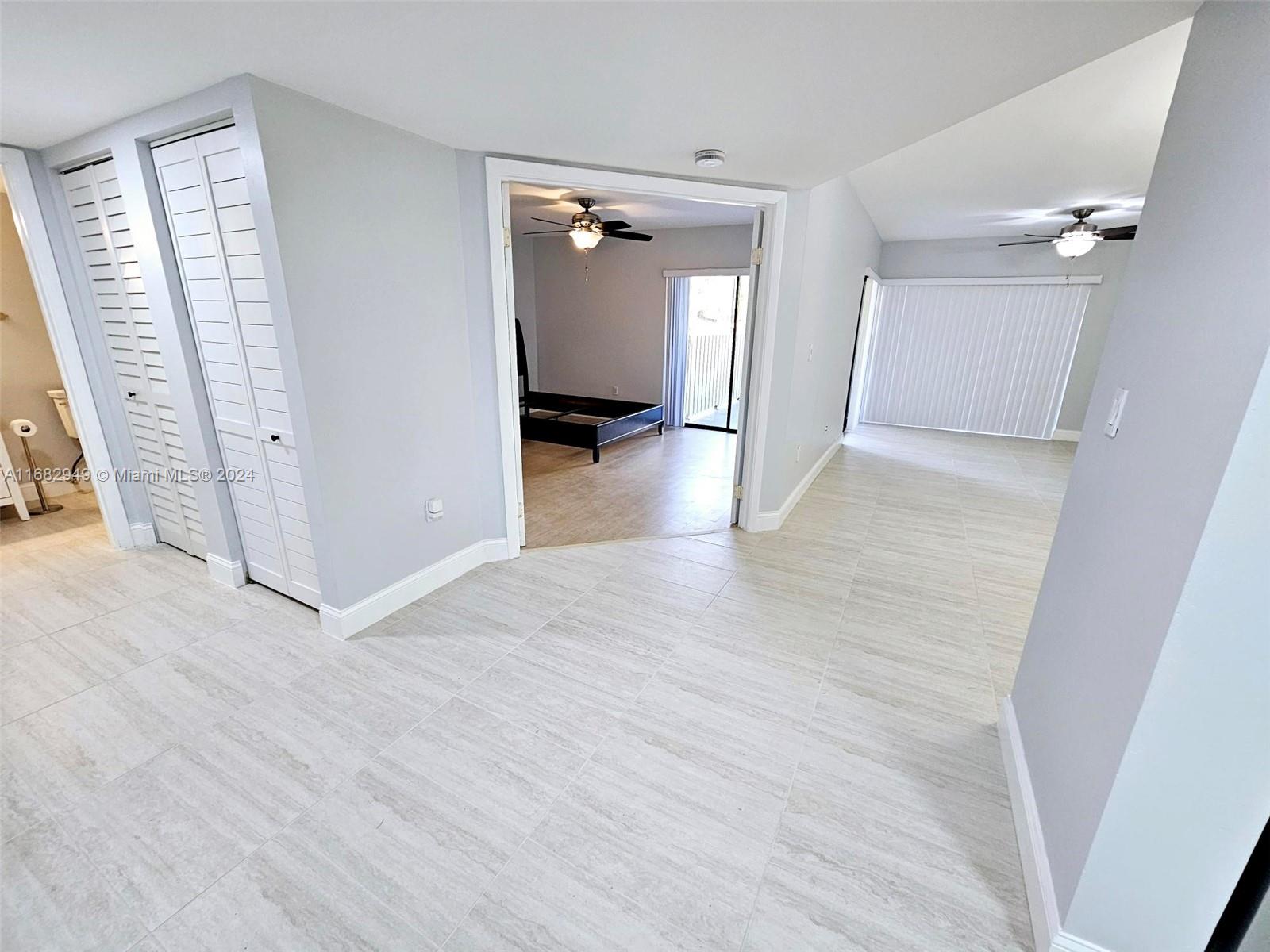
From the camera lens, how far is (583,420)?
578 centimetres

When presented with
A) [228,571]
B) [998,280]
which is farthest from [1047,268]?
[228,571]

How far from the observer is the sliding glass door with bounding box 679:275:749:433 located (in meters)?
6.55

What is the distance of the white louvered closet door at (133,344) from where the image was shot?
2443 millimetres

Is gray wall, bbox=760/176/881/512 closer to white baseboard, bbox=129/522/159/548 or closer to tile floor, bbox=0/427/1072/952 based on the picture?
tile floor, bbox=0/427/1072/952

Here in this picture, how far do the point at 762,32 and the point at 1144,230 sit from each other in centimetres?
112

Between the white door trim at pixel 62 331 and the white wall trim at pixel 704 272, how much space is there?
524 cm

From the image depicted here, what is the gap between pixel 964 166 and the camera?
336 cm

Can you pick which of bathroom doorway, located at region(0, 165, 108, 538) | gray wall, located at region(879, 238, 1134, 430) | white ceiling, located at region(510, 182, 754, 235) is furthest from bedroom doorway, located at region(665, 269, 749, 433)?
bathroom doorway, located at region(0, 165, 108, 538)

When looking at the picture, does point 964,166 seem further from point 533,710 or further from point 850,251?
point 533,710

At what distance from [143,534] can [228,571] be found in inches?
39.3

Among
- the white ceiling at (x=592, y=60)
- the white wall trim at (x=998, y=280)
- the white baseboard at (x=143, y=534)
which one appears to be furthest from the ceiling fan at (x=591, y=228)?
the white baseboard at (x=143, y=534)

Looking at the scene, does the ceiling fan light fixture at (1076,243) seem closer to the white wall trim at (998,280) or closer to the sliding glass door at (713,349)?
the white wall trim at (998,280)

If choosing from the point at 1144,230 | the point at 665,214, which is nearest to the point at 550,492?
the point at 665,214

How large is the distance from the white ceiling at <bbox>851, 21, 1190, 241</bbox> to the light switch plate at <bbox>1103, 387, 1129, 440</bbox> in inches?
52.9
